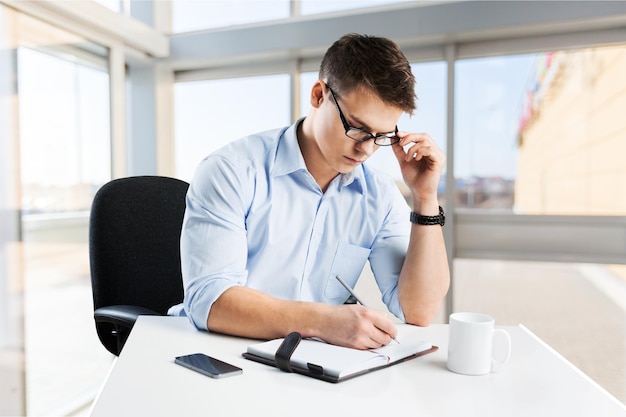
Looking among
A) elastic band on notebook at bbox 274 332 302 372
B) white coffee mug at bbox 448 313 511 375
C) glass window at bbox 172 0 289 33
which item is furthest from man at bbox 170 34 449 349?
glass window at bbox 172 0 289 33

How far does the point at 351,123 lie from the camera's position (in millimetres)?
1328

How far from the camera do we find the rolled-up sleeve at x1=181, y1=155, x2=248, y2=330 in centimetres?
120

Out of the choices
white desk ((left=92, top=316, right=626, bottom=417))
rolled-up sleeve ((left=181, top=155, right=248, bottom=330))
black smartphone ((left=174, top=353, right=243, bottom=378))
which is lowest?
white desk ((left=92, top=316, right=626, bottom=417))

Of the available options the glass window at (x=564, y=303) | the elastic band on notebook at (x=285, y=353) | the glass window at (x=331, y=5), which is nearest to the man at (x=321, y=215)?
the elastic band on notebook at (x=285, y=353)

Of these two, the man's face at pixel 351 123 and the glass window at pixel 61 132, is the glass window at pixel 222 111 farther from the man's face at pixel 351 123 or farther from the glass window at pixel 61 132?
the man's face at pixel 351 123

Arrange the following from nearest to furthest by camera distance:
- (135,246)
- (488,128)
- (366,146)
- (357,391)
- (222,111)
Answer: (357,391), (366,146), (135,246), (488,128), (222,111)

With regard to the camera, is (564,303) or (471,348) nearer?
(471,348)

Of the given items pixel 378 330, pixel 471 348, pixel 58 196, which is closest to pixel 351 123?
pixel 378 330

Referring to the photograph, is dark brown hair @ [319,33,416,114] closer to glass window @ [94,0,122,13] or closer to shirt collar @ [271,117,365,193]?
shirt collar @ [271,117,365,193]

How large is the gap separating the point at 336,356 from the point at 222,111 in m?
2.57

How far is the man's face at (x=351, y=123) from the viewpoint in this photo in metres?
1.30

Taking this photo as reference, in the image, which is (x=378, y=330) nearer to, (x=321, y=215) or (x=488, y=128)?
(x=321, y=215)

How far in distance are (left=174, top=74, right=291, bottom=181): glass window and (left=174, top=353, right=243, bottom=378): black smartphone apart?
2.27 m

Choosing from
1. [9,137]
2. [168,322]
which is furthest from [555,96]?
[9,137]
